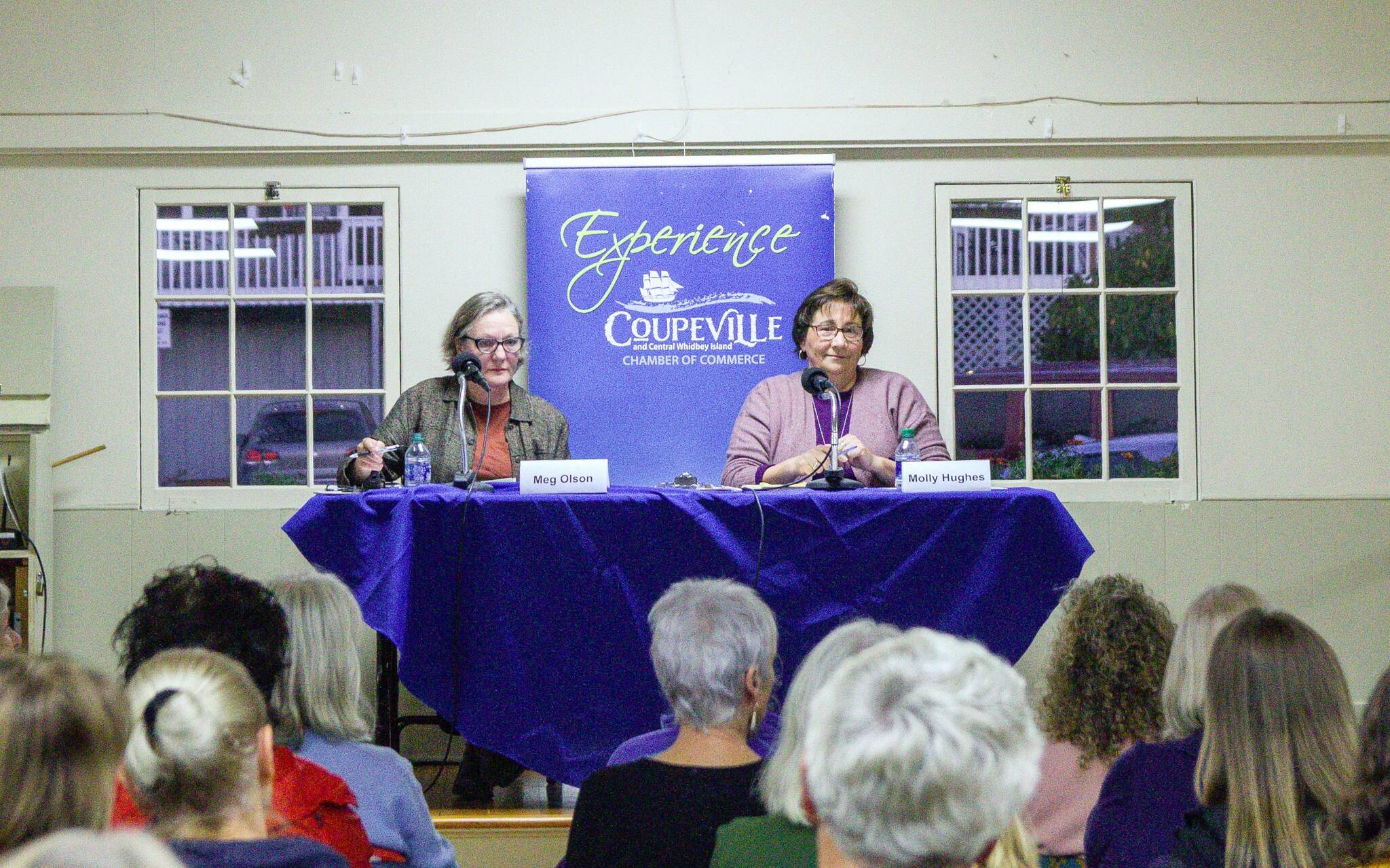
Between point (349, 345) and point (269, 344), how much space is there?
0.30 metres

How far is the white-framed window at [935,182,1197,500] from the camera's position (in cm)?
447

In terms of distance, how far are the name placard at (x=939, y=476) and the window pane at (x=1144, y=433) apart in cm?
166

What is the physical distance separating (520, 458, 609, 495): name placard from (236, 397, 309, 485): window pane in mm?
1784

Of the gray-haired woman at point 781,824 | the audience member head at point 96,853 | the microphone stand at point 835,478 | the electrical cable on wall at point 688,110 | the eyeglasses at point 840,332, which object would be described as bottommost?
the gray-haired woman at point 781,824

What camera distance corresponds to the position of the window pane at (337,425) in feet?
14.6

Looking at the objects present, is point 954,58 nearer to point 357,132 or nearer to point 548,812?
point 357,132

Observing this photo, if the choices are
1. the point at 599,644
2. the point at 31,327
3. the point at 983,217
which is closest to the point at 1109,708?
the point at 599,644

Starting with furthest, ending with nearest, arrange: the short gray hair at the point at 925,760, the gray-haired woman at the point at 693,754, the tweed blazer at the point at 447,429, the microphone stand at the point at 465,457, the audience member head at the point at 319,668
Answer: the tweed blazer at the point at 447,429 → the microphone stand at the point at 465,457 → the audience member head at the point at 319,668 → the gray-haired woman at the point at 693,754 → the short gray hair at the point at 925,760

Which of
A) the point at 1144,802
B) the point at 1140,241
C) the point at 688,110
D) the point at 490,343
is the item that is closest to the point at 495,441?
the point at 490,343

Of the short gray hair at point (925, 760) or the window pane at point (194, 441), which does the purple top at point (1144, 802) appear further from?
the window pane at point (194, 441)

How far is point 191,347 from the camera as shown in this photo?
445cm

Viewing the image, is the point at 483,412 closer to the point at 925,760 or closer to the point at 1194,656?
the point at 1194,656

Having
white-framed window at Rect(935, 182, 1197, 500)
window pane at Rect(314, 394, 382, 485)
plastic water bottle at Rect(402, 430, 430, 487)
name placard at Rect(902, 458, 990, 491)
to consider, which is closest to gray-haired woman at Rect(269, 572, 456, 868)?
plastic water bottle at Rect(402, 430, 430, 487)

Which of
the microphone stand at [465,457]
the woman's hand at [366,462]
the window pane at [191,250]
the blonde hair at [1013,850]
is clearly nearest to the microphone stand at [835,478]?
the microphone stand at [465,457]
